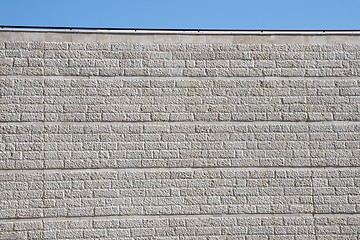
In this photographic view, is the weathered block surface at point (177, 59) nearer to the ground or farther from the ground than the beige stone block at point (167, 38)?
nearer to the ground

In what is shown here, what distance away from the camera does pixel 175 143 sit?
29.4ft

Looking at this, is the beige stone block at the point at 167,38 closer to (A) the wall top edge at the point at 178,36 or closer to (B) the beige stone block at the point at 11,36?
(A) the wall top edge at the point at 178,36

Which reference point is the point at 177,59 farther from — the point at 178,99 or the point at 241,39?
the point at 241,39

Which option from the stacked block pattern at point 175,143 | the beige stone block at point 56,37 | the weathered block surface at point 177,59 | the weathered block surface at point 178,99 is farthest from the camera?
the beige stone block at point 56,37

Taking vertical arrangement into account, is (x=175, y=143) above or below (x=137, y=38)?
below

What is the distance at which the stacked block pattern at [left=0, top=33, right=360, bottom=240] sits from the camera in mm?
8734

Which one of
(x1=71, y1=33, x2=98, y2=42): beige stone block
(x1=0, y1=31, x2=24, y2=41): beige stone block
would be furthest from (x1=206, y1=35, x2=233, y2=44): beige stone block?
(x1=0, y1=31, x2=24, y2=41): beige stone block

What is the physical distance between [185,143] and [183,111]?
1.55 feet

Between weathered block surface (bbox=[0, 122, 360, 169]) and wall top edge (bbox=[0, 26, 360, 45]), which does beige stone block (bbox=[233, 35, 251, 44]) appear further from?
weathered block surface (bbox=[0, 122, 360, 169])

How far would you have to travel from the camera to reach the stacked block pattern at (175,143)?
8.73m

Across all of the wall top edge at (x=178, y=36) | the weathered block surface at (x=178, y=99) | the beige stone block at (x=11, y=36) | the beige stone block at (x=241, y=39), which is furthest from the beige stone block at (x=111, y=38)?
the beige stone block at (x=241, y=39)

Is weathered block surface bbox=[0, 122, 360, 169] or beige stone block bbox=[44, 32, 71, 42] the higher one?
beige stone block bbox=[44, 32, 71, 42]

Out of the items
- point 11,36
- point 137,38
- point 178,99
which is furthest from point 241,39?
point 11,36

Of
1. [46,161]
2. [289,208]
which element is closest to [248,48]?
[289,208]
